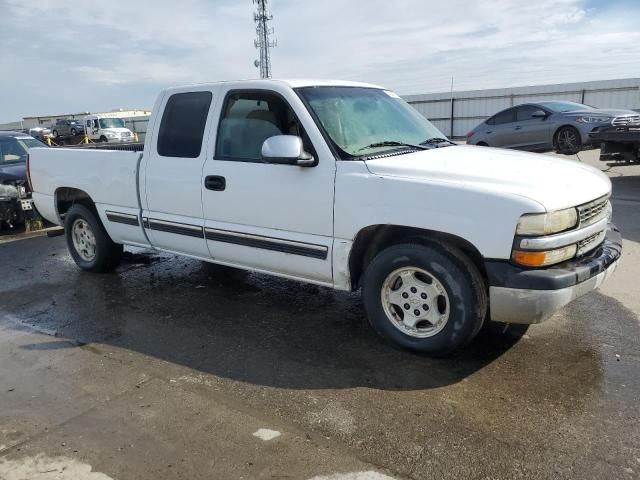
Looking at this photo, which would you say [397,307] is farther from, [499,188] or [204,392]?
[204,392]

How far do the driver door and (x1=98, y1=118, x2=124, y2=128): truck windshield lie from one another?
31.1m

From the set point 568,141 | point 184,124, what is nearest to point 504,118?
point 568,141

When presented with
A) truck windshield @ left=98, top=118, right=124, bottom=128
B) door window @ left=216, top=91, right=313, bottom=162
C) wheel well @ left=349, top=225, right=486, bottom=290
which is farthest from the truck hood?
truck windshield @ left=98, top=118, right=124, bottom=128

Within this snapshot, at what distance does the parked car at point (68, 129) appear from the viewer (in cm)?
3778

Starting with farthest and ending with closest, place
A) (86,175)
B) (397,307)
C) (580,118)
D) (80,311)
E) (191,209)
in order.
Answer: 1. (580,118)
2. (86,175)
3. (80,311)
4. (191,209)
5. (397,307)

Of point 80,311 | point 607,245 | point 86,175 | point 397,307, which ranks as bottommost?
point 80,311

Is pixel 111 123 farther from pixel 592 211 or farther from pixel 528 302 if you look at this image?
pixel 528 302

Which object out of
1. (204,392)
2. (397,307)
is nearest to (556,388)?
(397,307)

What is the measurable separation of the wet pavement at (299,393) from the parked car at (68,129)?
36152mm

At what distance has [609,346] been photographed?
3936 millimetres

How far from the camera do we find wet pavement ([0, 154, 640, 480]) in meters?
2.76

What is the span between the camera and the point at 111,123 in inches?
1305

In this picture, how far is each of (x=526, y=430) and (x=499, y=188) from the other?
1.39 metres

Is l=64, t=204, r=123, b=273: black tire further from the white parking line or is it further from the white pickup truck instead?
the white parking line
